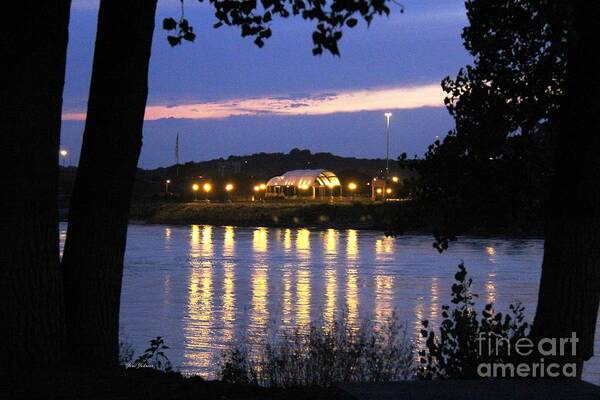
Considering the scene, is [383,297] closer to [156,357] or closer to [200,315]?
[200,315]

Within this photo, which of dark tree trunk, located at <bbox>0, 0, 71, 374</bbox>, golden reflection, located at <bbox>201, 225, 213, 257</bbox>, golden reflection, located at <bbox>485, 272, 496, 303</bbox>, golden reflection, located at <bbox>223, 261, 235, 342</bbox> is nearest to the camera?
dark tree trunk, located at <bbox>0, 0, 71, 374</bbox>

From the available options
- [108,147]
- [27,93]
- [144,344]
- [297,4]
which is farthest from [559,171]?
[144,344]

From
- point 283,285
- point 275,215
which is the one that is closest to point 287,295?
point 283,285

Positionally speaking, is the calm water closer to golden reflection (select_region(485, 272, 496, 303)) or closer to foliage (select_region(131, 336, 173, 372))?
golden reflection (select_region(485, 272, 496, 303))

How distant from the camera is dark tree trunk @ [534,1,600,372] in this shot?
9.95 meters

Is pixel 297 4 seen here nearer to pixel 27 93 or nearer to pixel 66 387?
pixel 27 93

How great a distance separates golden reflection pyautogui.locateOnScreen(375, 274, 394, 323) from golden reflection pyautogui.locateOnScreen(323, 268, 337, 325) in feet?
4.16

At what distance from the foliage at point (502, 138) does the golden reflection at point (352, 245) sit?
41.7 m

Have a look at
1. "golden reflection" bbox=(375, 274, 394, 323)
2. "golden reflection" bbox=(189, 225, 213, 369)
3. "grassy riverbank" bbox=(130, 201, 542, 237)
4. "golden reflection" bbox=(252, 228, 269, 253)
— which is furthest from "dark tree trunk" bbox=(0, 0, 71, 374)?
"grassy riverbank" bbox=(130, 201, 542, 237)

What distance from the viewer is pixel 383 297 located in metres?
32.7

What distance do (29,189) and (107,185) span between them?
0.87 m

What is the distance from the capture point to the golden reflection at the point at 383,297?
27297mm

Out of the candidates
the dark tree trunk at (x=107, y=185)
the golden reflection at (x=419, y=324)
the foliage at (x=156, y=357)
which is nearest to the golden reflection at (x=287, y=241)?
the golden reflection at (x=419, y=324)

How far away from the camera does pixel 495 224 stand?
12.1 metres
